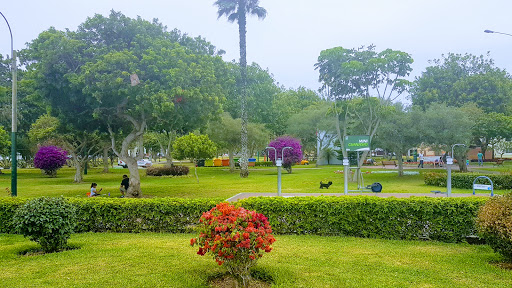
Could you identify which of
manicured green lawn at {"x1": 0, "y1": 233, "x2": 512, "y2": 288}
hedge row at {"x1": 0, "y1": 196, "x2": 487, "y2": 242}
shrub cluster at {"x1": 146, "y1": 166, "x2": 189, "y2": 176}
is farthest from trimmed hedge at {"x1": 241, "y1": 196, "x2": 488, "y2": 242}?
shrub cluster at {"x1": 146, "y1": 166, "x2": 189, "y2": 176}

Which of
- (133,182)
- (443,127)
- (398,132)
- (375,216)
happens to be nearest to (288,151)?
(398,132)

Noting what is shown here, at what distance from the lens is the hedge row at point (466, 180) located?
76.3ft

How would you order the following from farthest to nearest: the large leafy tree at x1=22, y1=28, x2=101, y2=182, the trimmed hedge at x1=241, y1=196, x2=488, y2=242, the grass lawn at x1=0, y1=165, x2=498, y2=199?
the grass lawn at x1=0, y1=165, x2=498, y2=199
the large leafy tree at x1=22, y1=28, x2=101, y2=182
the trimmed hedge at x1=241, y1=196, x2=488, y2=242

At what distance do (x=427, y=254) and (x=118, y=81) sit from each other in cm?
1315

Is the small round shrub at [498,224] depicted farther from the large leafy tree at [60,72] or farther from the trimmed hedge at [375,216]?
the large leafy tree at [60,72]

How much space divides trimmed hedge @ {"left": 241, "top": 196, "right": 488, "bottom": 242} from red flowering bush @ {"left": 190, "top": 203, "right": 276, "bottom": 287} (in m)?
3.80

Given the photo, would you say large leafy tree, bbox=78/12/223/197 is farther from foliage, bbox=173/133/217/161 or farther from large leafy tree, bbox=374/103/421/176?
large leafy tree, bbox=374/103/421/176

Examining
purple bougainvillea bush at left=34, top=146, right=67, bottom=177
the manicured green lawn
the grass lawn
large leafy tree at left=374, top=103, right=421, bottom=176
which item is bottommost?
the grass lawn

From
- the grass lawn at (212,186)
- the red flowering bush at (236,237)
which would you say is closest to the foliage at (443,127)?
the grass lawn at (212,186)

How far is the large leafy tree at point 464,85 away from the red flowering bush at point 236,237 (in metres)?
38.9

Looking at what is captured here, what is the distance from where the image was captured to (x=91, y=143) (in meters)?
33.2

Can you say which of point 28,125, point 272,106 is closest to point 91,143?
point 28,125

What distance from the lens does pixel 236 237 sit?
5359 mm

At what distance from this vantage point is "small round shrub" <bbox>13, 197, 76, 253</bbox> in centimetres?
771
